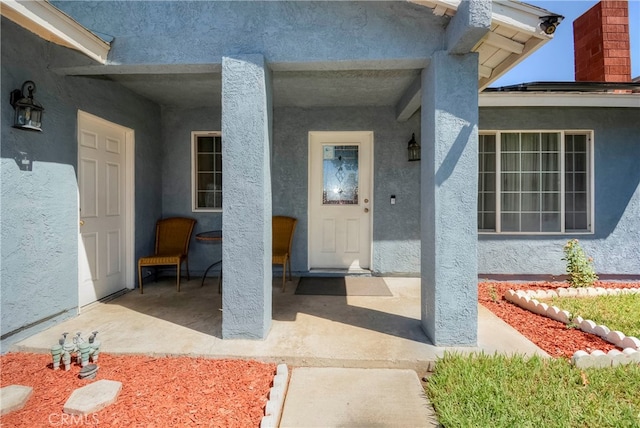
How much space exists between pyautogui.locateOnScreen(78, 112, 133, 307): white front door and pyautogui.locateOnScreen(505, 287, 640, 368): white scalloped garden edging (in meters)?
5.16

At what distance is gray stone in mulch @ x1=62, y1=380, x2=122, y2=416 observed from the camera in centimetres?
201

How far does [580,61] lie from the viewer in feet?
20.7

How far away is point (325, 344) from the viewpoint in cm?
284

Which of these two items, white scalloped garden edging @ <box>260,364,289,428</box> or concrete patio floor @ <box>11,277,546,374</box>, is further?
concrete patio floor @ <box>11,277,546,374</box>

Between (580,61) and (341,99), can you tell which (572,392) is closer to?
(341,99)

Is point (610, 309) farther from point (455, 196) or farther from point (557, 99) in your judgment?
point (557, 99)

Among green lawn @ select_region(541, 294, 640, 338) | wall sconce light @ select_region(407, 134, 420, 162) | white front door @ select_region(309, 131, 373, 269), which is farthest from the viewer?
white front door @ select_region(309, 131, 373, 269)

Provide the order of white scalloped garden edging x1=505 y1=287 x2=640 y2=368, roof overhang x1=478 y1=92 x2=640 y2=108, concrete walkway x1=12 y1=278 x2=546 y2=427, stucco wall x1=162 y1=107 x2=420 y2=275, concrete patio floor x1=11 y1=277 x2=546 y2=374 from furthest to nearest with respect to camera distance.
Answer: stucco wall x1=162 y1=107 x2=420 y2=275
roof overhang x1=478 y1=92 x2=640 y2=108
concrete patio floor x1=11 y1=277 x2=546 y2=374
white scalloped garden edging x1=505 y1=287 x2=640 y2=368
concrete walkway x1=12 y1=278 x2=546 y2=427

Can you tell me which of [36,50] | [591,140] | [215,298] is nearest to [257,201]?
[215,298]

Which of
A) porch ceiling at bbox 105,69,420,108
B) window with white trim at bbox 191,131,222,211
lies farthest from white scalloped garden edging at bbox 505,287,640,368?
window with white trim at bbox 191,131,222,211

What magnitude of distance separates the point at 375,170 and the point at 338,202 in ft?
2.73

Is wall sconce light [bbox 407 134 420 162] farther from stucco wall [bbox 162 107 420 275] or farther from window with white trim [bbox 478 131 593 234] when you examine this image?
window with white trim [bbox 478 131 593 234]

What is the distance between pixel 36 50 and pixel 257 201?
8.74 feet

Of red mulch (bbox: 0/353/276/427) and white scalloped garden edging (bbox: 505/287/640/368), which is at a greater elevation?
white scalloped garden edging (bbox: 505/287/640/368)
